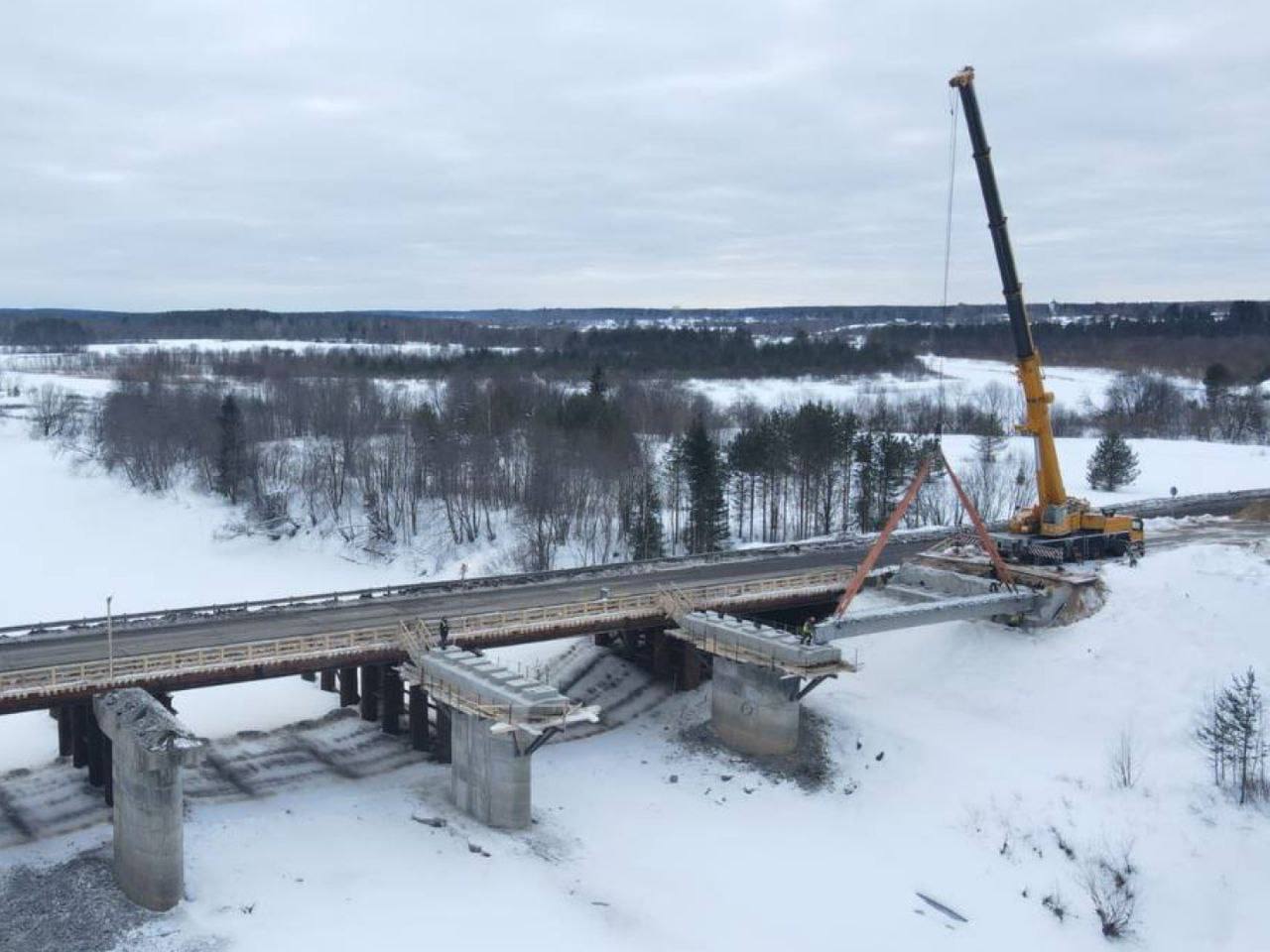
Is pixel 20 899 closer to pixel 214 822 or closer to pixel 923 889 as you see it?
pixel 214 822

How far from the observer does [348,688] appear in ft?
128

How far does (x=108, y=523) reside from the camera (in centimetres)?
7812

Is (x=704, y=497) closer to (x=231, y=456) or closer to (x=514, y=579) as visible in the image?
(x=514, y=579)

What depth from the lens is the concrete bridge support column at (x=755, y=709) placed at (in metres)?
35.6

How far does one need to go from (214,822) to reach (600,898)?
11.3 metres

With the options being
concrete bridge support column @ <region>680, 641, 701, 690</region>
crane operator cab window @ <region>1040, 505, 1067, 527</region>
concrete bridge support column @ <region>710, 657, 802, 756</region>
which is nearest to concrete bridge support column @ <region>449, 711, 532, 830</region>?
concrete bridge support column @ <region>710, 657, 802, 756</region>

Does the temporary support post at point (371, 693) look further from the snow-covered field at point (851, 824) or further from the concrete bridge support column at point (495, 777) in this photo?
the concrete bridge support column at point (495, 777)

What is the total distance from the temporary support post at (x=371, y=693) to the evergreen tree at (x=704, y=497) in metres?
30.5

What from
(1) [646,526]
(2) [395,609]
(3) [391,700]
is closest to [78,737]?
(3) [391,700]

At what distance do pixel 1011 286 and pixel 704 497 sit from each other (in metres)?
25.8

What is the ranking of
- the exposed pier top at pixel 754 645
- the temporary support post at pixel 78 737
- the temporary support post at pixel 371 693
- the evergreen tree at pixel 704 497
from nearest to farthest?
the temporary support post at pixel 78 737 → the exposed pier top at pixel 754 645 → the temporary support post at pixel 371 693 → the evergreen tree at pixel 704 497

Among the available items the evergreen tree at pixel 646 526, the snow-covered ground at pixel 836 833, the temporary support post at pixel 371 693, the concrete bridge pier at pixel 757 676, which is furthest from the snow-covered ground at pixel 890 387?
the temporary support post at pixel 371 693

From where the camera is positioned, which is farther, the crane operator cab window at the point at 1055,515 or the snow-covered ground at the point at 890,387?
the snow-covered ground at the point at 890,387

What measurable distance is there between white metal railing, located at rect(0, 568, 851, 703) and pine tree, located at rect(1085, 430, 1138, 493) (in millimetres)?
37053
